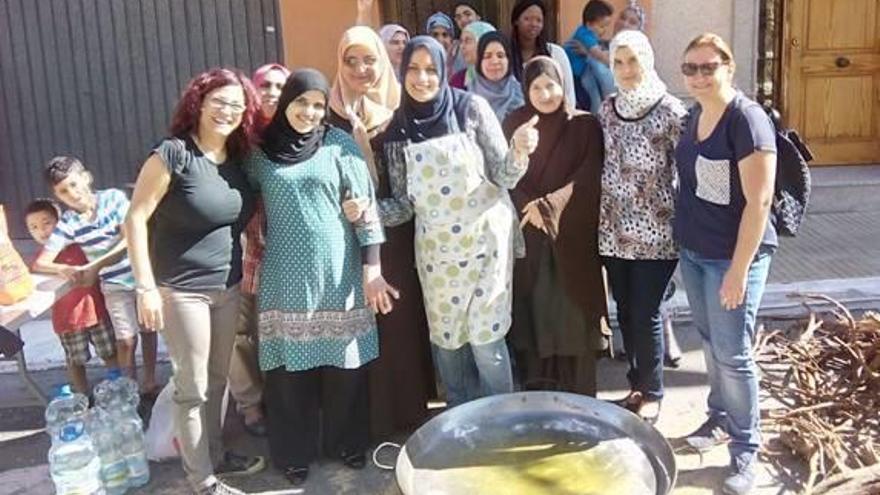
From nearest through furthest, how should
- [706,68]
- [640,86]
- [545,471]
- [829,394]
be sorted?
[545,471] → [706,68] → [640,86] → [829,394]

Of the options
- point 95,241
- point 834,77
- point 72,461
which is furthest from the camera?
point 834,77

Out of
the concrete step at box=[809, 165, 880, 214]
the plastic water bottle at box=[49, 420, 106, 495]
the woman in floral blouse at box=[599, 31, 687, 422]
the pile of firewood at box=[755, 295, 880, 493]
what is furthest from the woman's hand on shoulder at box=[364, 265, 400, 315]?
the concrete step at box=[809, 165, 880, 214]

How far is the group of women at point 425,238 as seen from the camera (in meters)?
3.18

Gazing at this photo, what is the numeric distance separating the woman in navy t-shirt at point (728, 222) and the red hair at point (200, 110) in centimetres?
162

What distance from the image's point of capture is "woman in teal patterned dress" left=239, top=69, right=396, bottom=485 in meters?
3.30

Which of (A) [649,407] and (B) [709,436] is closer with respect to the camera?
(B) [709,436]

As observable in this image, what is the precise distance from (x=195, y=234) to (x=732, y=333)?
201 cm

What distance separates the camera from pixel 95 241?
13.3 feet

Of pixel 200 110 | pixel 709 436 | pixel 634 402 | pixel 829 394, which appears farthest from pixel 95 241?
pixel 829 394

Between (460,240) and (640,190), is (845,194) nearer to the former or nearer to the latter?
(640,190)

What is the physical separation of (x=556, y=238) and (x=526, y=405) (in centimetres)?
91

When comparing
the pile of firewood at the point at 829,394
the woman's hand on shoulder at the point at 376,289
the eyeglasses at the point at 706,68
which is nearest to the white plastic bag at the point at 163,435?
the woman's hand on shoulder at the point at 376,289

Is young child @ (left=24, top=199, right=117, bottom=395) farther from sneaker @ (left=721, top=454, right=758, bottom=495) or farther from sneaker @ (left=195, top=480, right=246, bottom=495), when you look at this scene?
sneaker @ (left=721, top=454, right=758, bottom=495)

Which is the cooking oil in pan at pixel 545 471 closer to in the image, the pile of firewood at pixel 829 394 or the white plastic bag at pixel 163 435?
the pile of firewood at pixel 829 394
